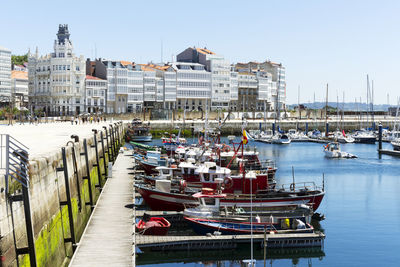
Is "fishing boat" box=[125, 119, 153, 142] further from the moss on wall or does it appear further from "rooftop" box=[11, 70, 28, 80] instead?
the moss on wall

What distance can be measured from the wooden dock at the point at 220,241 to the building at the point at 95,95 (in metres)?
113

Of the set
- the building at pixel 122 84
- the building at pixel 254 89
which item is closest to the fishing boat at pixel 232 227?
the building at pixel 122 84

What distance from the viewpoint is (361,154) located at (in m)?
88.8

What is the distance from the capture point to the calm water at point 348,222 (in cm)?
2840

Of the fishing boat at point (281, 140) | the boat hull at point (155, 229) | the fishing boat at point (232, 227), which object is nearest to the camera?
the boat hull at point (155, 229)

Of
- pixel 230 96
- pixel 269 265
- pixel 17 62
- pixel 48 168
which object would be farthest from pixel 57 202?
pixel 17 62

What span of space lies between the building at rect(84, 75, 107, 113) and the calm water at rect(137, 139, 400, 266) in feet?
241

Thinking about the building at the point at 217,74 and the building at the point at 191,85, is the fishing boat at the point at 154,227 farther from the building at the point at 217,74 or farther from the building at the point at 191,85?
the building at the point at 217,74

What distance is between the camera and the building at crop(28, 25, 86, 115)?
13675 cm

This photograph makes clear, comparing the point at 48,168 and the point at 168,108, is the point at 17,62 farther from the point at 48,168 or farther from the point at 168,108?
the point at 48,168

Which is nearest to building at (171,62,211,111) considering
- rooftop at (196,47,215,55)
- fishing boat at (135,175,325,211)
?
rooftop at (196,47,215,55)

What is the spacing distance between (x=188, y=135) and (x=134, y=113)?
19.4m

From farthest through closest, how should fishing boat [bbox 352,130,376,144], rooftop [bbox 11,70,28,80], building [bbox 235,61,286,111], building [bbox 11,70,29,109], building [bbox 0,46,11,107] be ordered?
building [bbox 235,61,286,111]
rooftop [bbox 11,70,28,80]
building [bbox 11,70,29,109]
building [bbox 0,46,11,107]
fishing boat [bbox 352,130,376,144]

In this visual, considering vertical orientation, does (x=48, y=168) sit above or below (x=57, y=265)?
above
